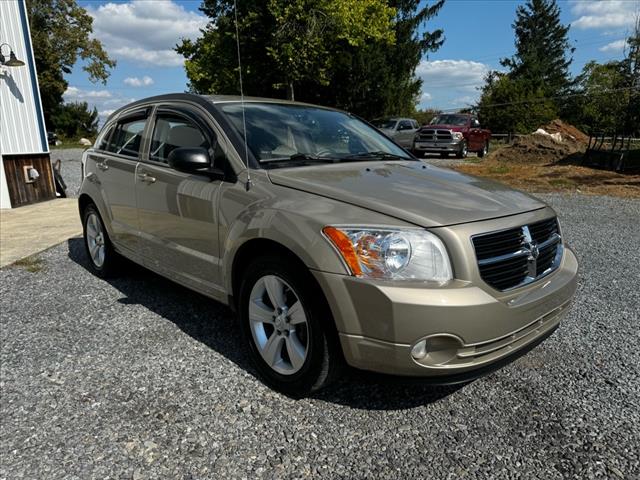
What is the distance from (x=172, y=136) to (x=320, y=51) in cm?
2278

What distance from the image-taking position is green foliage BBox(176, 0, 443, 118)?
931 inches

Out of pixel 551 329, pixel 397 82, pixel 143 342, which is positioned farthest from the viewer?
pixel 397 82

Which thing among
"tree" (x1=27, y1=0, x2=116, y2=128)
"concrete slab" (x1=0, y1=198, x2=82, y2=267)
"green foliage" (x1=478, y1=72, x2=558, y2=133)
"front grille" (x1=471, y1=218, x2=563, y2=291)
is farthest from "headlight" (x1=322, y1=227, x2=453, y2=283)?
"tree" (x1=27, y1=0, x2=116, y2=128)

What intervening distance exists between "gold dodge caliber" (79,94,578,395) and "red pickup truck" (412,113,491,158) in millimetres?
16897

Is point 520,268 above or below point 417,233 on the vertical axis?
below

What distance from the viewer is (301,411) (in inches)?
107

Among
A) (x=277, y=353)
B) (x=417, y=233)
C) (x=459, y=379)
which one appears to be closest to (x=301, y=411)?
(x=277, y=353)

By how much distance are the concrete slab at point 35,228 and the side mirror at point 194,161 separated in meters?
3.97

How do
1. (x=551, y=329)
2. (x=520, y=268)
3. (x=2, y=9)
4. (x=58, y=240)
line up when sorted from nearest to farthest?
1. (x=520, y=268)
2. (x=551, y=329)
3. (x=58, y=240)
4. (x=2, y=9)

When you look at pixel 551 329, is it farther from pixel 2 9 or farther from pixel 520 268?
pixel 2 9

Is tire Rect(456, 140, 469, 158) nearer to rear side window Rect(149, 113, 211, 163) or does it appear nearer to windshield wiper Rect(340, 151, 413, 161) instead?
windshield wiper Rect(340, 151, 413, 161)

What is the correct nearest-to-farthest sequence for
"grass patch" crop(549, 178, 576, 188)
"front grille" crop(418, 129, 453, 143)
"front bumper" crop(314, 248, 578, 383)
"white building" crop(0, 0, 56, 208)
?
"front bumper" crop(314, 248, 578, 383) < "white building" crop(0, 0, 56, 208) < "grass patch" crop(549, 178, 576, 188) < "front grille" crop(418, 129, 453, 143)

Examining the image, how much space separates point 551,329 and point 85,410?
268 cm

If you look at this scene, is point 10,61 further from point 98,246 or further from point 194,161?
point 194,161
